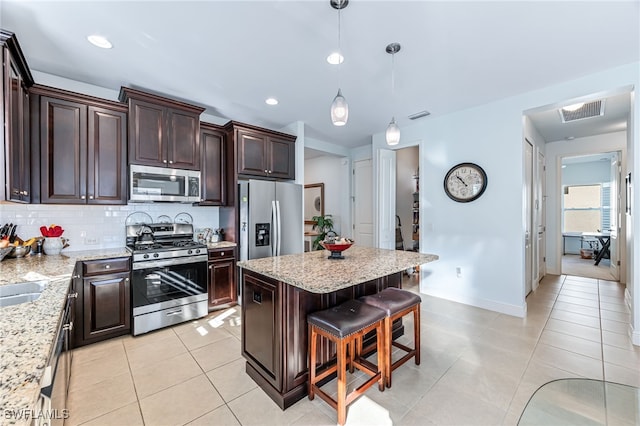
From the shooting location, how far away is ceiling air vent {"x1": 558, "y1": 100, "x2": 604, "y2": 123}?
3527mm

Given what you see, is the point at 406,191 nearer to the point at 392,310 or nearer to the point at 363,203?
the point at 363,203

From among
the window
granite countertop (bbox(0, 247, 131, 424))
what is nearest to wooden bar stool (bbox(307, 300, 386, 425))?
granite countertop (bbox(0, 247, 131, 424))

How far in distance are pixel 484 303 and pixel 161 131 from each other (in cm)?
456

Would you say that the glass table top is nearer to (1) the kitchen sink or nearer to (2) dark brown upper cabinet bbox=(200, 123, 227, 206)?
(1) the kitchen sink

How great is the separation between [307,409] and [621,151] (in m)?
6.43

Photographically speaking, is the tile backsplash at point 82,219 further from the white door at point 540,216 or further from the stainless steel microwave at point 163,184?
the white door at point 540,216

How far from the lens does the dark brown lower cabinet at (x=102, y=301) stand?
2564 millimetres

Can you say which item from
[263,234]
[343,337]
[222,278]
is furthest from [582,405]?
[222,278]

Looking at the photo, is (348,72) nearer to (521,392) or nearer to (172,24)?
(172,24)

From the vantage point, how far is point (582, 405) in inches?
58.1

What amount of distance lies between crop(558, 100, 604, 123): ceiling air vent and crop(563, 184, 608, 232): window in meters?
5.27

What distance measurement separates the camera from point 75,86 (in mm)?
2975

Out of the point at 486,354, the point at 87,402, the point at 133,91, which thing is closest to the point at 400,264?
the point at 486,354

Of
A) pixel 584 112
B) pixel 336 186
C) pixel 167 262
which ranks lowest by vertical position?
pixel 167 262
